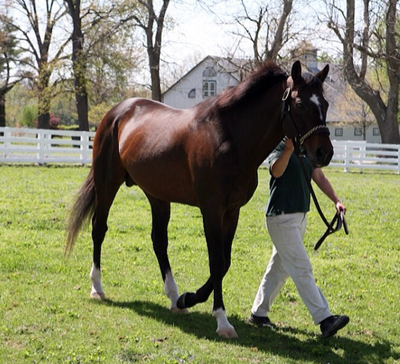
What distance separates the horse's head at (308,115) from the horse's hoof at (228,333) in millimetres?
1549

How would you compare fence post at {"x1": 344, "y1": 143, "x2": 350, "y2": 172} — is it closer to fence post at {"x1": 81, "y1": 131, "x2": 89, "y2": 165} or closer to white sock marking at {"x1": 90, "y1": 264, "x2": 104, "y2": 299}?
fence post at {"x1": 81, "y1": 131, "x2": 89, "y2": 165}

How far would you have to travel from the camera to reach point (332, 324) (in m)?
4.50

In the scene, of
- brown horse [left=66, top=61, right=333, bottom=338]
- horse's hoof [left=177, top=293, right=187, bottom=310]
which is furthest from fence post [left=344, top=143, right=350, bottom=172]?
horse's hoof [left=177, top=293, right=187, bottom=310]

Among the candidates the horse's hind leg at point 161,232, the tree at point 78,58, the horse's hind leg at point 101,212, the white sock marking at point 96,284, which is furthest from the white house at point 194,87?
the white sock marking at point 96,284

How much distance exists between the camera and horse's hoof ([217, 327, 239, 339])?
15.2ft

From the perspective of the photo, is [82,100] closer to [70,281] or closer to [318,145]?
[70,281]

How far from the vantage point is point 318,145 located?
4.10 meters

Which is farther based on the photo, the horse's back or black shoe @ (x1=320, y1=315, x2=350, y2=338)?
the horse's back

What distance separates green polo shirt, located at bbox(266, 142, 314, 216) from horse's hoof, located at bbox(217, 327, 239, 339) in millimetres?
1006

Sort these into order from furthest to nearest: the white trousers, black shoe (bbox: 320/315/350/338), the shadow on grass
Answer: the white trousers < black shoe (bbox: 320/315/350/338) < the shadow on grass

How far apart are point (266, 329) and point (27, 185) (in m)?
9.38

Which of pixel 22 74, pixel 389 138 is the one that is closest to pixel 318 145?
pixel 389 138

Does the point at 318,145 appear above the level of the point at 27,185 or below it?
above

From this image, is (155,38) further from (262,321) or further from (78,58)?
(262,321)
